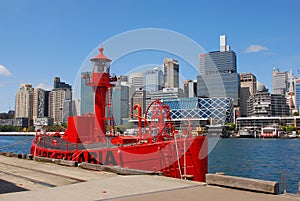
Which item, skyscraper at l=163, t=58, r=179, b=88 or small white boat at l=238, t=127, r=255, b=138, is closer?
skyscraper at l=163, t=58, r=179, b=88

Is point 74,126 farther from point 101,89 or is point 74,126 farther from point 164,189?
point 164,189

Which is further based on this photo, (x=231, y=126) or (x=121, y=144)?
(x=231, y=126)

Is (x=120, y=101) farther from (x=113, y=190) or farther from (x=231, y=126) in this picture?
(x=231, y=126)

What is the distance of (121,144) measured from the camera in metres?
28.2

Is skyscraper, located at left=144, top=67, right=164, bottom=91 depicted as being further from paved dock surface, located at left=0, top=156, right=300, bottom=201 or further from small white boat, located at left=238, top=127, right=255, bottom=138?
small white boat, located at left=238, top=127, right=255, bottom=138

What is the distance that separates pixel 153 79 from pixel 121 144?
311 inches

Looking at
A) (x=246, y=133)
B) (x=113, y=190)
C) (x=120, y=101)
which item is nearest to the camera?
(x=113, y=190)

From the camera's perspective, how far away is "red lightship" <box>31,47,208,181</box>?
25953mm

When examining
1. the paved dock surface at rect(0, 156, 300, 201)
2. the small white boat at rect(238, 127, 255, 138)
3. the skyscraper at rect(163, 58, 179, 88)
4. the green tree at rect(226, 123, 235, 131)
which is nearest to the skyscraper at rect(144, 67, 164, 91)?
the skyscraper at rect(163, 58, 179, 88)

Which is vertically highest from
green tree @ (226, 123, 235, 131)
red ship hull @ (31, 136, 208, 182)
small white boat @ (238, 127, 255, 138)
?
red ship hull @ (31, 136, 208, 182)

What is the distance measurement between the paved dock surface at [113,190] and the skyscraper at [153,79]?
52.4ft

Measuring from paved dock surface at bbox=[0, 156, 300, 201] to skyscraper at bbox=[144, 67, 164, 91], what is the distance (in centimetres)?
1597

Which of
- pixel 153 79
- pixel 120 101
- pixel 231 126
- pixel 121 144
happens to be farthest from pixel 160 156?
pixel 231 126

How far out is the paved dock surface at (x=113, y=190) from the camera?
11070 millimetres
